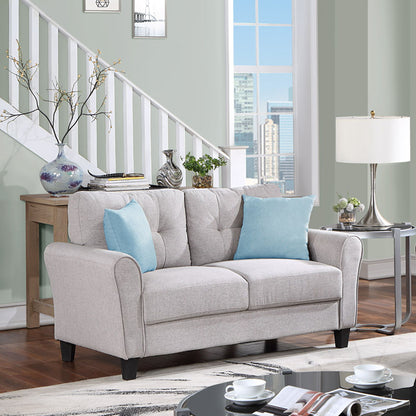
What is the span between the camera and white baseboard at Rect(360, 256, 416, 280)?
269 inches

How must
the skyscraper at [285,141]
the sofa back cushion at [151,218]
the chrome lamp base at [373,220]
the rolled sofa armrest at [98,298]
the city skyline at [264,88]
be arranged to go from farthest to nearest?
the skyscraper at [285,141] < the city skyline at [264,88] < the chrome lamp base at [373,220] < the sofa back cushion at [151,218] < the rolled sofa armrest at [98,298]

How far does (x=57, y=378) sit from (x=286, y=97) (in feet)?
13.6

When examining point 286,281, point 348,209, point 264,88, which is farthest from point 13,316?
point 264,88

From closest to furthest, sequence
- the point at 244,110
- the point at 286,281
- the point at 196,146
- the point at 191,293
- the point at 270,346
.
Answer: the point at 191,293 < the point at 286,281 < the point at 270,346 < the point at 196,146 < the point at 244,110

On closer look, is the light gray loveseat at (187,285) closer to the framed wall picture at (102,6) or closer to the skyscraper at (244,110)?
the framed wall picture at (102,6)

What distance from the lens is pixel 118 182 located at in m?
5.28

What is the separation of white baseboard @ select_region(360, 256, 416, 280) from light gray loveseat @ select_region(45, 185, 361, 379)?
2128mm

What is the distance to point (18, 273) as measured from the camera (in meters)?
5.34

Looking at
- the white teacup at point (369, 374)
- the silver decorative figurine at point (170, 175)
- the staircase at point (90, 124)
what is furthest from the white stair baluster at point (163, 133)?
the white teacup at point (369, 374)

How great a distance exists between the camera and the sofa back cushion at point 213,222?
4.77 m

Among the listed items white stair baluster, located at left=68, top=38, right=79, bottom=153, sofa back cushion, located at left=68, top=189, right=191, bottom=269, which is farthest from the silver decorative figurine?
sofa back cushion, located at left=68, top=189, right=191, bottom=269

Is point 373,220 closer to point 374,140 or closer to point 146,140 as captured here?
point 374,140

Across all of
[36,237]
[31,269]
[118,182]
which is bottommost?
[31,269]

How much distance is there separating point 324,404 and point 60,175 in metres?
2.85
